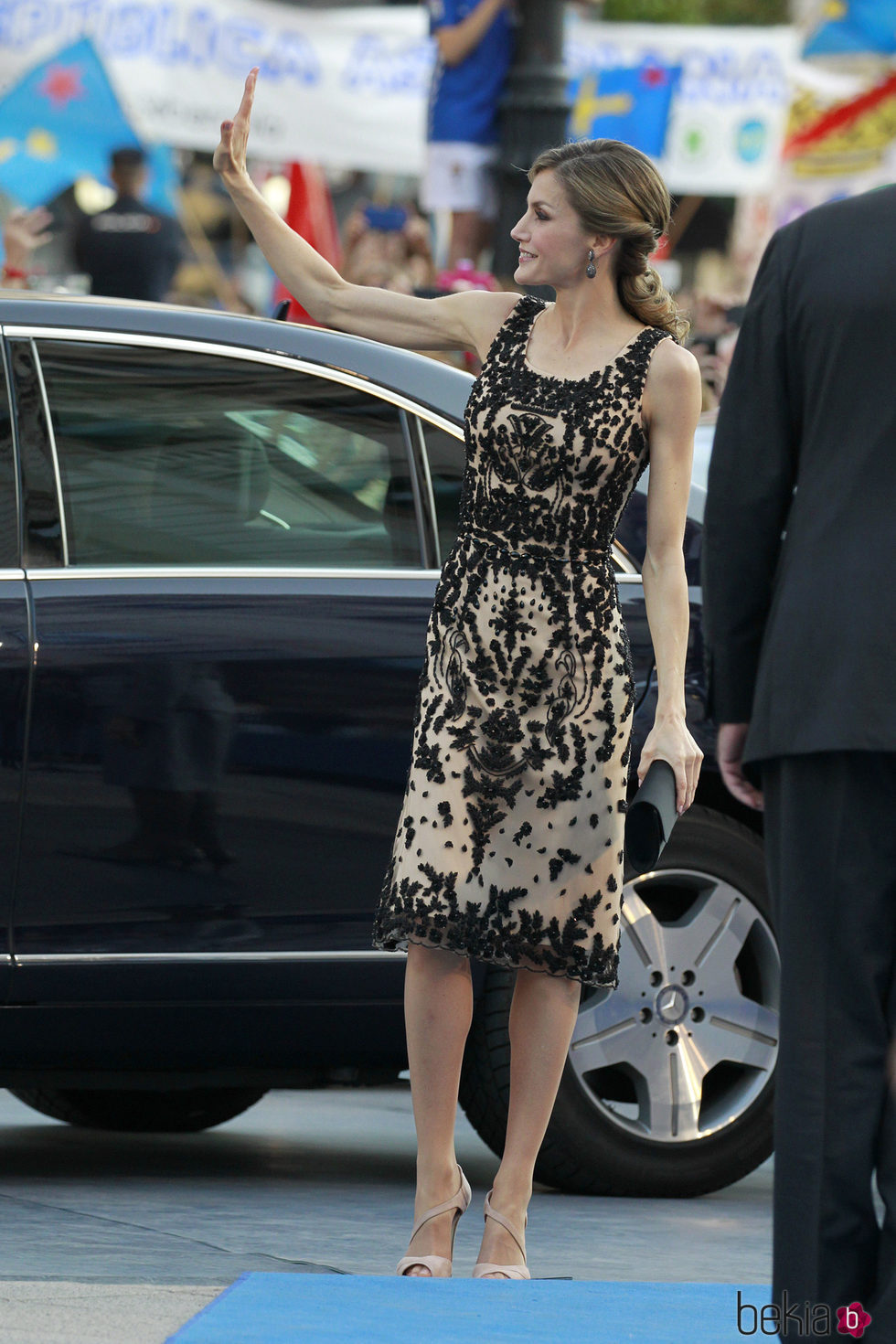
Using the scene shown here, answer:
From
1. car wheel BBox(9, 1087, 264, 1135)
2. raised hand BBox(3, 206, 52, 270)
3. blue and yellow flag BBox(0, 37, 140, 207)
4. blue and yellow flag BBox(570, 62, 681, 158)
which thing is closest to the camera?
car wheel BBox(9, 1087, 264, 1135)

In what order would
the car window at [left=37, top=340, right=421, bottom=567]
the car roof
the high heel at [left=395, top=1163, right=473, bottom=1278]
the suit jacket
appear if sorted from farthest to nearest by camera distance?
the car roof
the car window at [left=37, top=340, right=421, bottom=567]
the high heel at [left=395, top=1163, right=473, bottom=1278]
the suit jacket

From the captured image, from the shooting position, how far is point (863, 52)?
18.9 meters

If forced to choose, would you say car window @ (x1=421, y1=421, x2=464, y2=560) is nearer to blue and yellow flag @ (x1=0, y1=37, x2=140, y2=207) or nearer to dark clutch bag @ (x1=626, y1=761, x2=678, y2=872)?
dark clutch bag @ (x1=626, y1=761, x2=678, y2=872)

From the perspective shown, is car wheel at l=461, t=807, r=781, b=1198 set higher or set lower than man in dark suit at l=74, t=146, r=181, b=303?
lower

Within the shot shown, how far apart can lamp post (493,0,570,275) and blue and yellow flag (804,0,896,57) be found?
34.1ft

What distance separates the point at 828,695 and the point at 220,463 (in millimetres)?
2213

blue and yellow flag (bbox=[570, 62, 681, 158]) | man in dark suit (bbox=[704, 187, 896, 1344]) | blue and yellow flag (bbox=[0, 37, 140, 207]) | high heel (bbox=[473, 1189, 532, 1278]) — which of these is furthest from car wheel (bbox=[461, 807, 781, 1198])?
blue and yellow flag (bbox=[570, 62, 681, 158])

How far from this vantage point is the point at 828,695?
321 centimetres

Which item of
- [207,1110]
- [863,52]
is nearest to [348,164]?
[863,52]

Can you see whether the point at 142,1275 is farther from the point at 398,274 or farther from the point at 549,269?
the point at 398,274

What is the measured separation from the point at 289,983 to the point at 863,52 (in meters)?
15.2

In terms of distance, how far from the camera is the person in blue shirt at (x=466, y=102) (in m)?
8.91

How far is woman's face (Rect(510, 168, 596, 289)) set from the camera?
434 cm

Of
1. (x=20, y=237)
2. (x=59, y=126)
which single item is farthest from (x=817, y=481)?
(x=59, y=126)
